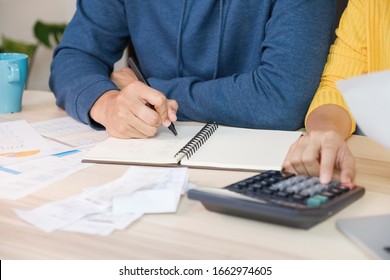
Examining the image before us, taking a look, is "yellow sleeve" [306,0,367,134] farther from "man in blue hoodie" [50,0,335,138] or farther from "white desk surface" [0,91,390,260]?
"white desk surface" [0,91,390,260]

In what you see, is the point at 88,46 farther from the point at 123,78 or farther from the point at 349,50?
the point at 349,50

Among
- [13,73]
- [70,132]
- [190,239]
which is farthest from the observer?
[13,73]

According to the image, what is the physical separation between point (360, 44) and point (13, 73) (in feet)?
2.46

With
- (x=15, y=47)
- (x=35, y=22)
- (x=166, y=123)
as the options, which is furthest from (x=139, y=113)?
(x=35, y=22)

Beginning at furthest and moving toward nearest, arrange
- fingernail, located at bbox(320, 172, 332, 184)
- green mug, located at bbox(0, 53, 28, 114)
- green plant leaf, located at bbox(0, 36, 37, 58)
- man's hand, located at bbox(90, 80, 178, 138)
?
1. green plant leaf, located at bbox(0, 36, 37, 58)
2. green mug, located at bbox(0, 53, 28, 114)
3. man's hand, located at bbox(90, 80, 178, 138)
4. fingernail, located at bbox(320, 172, 332, 184)

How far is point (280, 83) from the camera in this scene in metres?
1.20

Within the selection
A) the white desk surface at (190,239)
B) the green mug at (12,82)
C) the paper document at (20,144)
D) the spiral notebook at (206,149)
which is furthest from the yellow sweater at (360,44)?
the green mug at (12,82)

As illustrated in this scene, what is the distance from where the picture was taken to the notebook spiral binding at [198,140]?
3.23 ft

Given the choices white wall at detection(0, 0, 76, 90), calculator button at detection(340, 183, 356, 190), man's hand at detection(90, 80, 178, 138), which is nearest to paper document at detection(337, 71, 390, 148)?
calculator button at detection(340, 183, 356, 190)

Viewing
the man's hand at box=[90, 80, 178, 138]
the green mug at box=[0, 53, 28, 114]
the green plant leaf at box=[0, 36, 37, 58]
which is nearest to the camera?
the man's hand at box=[90, 80, 178, 138]

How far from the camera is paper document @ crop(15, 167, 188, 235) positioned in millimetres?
747

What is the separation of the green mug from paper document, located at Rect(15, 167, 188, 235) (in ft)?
1.90

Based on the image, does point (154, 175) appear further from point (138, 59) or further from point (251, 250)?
point (138, 59)
